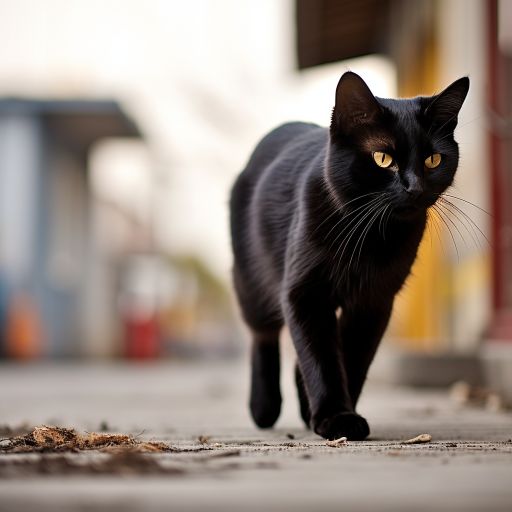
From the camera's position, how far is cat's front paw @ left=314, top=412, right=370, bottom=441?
2.14 metres

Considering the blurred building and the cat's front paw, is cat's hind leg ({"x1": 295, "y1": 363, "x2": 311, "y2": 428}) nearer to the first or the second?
the cat's front paw

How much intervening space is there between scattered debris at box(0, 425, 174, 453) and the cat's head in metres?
0.79

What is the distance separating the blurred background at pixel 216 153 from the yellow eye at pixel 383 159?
0.26 meters

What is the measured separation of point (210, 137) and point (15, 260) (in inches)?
195

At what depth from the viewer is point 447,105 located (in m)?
2.28

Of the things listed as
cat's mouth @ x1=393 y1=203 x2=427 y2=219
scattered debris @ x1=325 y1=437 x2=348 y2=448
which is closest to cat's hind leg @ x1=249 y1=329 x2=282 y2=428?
scattered debris @ x1=325 y1=437 x2=348 y2=448

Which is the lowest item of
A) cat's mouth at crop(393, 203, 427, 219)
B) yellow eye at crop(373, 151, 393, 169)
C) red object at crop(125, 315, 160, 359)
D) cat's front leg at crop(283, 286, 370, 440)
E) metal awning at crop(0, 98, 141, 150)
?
red object at crop(125, 315, 160, 359)

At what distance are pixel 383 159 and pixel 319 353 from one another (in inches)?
20.5

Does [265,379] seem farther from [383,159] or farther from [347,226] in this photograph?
[383,159]

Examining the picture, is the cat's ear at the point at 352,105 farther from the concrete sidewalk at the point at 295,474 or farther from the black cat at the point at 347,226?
the concrete sidewalk at the point at 295,474

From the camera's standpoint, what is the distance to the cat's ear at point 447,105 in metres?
2.24

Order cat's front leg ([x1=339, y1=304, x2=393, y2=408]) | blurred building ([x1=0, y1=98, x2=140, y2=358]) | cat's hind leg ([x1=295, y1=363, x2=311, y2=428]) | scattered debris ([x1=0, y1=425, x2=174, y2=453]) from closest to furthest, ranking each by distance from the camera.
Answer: scattered debris ([x1=0, y1=425, x2=174, y2=453])
cat's front leg ([x1=339, y1=304, x2=393, y2=408])
cat's hind leg ([x1=295, y1=363, x2=311, y2=428])
blurred building ([x1=0, y1=98, x2=140, y2=358])

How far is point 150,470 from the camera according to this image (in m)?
1.38

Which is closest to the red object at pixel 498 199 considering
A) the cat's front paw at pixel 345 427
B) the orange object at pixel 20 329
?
the cat's front paw at pixel 345 427
